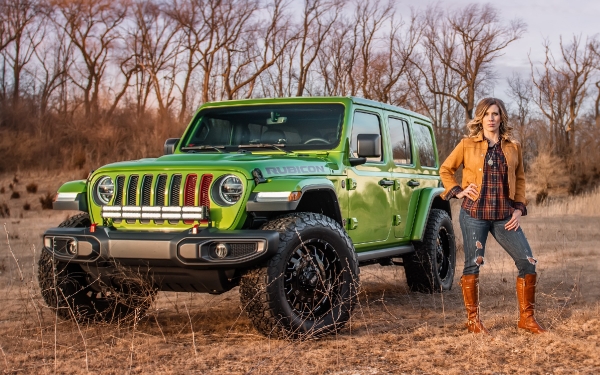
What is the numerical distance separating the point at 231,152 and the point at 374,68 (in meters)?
31.5

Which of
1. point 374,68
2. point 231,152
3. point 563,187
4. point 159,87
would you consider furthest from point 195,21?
point 231,152

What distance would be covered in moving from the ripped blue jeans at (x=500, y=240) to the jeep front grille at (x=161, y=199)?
1.92 meters

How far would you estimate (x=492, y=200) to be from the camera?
584 centimetres

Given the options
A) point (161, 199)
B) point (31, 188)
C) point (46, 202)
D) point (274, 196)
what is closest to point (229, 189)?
point (274, 196)

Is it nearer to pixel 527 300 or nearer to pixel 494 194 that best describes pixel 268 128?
pixel 494 194

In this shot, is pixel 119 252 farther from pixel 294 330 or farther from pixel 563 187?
pixel 563 187

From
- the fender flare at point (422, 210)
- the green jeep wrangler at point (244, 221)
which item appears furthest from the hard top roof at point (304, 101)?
the fender flare at point (422, 210)

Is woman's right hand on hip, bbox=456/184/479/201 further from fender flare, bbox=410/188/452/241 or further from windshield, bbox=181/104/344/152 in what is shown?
fender flare, bbox=410/188/452/241

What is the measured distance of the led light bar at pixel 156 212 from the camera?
18.3 feet

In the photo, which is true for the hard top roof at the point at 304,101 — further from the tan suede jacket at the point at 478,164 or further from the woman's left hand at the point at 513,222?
the woman's left hand at the point at 513,222

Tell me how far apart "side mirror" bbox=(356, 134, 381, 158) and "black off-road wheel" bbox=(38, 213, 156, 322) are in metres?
1.95

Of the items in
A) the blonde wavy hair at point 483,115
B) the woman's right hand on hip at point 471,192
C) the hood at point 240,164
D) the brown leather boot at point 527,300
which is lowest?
the brown leather boot at point 527,300

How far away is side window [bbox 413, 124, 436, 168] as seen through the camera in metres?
8.73

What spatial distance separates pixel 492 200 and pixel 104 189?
2846 mm
